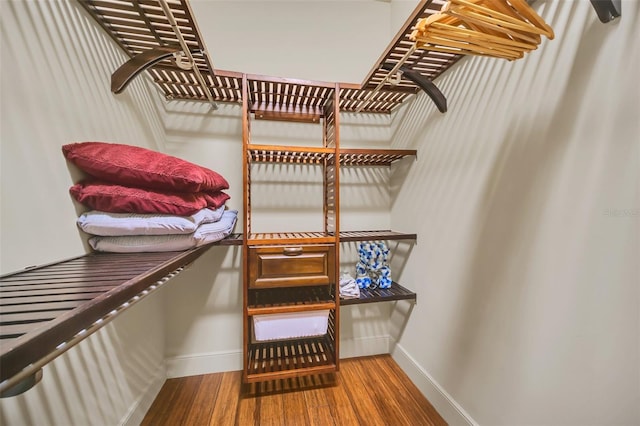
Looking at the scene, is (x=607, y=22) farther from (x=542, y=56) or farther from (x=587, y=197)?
(x=587, y=197)

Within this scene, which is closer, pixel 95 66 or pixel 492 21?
pixel 492 21

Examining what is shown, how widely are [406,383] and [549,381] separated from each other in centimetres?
87

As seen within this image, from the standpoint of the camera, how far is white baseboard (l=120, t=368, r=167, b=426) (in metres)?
1.09

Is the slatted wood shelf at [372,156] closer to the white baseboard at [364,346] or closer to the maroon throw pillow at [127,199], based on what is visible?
the maroon throw pillow at [127,199]

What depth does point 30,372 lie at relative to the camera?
0.96ft

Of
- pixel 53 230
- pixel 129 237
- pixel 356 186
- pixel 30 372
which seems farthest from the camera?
pixel 356 186

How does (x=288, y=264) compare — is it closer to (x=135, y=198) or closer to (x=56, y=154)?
(x=135, y=198)

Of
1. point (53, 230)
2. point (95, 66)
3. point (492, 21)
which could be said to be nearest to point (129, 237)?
point (53, 230)

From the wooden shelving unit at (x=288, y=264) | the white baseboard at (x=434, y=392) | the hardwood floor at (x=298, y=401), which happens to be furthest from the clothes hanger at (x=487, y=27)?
the hardwood floor at (x=298, y=401)

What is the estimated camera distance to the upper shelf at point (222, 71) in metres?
0.89

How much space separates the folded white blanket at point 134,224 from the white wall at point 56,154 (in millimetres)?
47

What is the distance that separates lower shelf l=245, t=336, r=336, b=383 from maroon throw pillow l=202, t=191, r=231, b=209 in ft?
2.88

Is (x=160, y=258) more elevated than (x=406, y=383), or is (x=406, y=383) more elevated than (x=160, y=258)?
(x=160, y=258)

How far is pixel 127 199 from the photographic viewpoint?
86 centimetres
